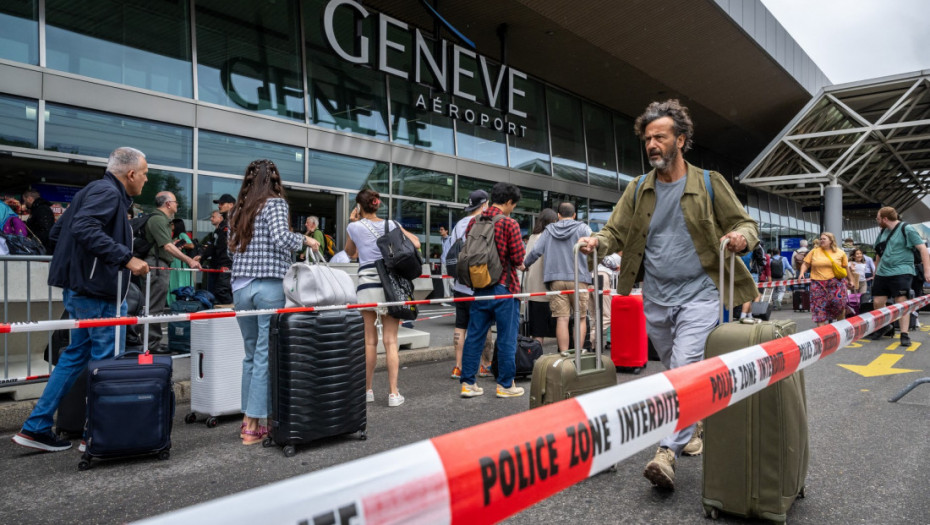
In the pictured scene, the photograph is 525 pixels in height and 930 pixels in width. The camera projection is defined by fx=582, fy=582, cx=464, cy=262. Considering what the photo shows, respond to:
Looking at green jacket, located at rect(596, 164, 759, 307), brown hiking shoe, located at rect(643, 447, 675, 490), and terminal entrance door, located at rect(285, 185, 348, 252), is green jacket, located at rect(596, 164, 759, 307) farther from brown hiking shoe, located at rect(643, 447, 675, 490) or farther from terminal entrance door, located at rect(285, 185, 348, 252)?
terminal entrance door, located at rect(285, 185, 348, 252)

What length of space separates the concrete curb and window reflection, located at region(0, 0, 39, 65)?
273 inches

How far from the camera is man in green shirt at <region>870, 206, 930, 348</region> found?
27.6 feet

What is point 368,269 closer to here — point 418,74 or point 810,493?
point 810,493

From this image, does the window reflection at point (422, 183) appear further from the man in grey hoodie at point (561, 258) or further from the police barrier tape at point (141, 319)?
the police barrier tape at point (141, 319)

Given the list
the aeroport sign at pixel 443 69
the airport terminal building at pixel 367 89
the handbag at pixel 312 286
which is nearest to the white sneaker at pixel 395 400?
the handbag at pixel 312 286

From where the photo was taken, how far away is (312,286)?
3.96m

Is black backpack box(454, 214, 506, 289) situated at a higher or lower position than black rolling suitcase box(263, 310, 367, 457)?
higher

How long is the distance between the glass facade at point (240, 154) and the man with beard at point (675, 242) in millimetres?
8532

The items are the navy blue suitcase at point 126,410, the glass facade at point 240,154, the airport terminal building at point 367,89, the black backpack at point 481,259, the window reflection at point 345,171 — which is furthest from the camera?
the window reflection at point 345,171

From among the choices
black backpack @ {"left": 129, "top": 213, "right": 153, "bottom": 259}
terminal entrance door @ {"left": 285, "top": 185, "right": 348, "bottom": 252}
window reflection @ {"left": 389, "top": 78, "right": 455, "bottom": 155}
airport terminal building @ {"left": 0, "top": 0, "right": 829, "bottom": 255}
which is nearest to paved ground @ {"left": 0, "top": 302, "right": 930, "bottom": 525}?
black backpack @ {"left": 129, "top": 213, "right": 153, "bottom": 259}

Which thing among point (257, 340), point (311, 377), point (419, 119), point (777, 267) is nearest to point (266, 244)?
point (257, 340)

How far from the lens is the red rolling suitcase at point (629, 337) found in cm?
666

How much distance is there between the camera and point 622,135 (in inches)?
886

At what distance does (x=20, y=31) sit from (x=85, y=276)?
7.52m
